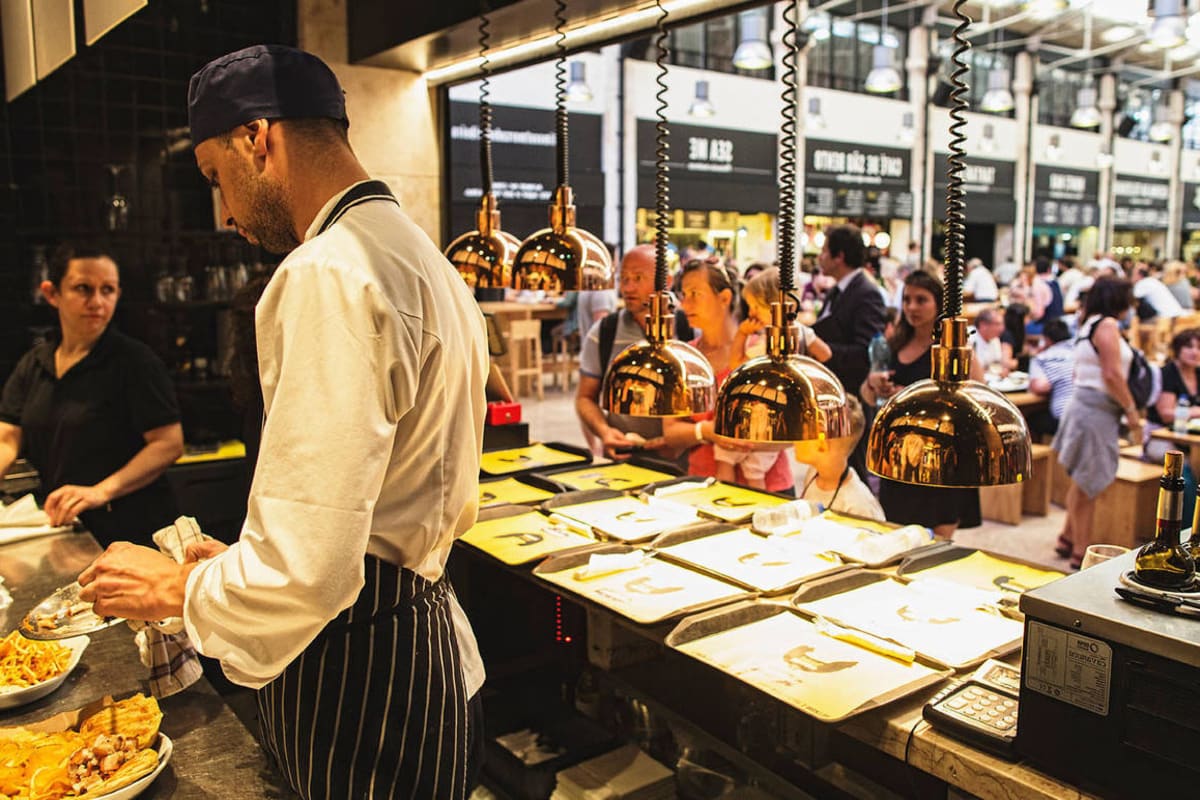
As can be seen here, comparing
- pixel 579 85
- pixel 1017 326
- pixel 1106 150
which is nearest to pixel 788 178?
pixel 1017 326

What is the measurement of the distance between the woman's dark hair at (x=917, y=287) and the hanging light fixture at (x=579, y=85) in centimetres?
740

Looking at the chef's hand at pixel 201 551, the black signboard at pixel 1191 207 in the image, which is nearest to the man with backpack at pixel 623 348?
the chef's hand at pixel 201 551

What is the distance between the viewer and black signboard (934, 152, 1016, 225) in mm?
17812

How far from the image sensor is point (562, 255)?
274 cm

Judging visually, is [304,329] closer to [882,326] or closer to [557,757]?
[557,757]

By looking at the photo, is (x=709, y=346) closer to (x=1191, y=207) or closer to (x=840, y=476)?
(x=840, y=476)

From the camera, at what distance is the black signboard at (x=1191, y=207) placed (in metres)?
24.6

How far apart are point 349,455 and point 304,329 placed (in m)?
0.18

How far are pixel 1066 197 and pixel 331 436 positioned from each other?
2226 centimetres

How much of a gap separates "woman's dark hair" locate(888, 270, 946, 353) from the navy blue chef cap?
11.1 feet

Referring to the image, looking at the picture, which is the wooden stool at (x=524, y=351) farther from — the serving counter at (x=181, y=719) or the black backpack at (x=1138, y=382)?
the serving counter at (x=181, y=719)

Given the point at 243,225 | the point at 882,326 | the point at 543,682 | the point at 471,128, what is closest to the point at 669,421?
the point at 543,682

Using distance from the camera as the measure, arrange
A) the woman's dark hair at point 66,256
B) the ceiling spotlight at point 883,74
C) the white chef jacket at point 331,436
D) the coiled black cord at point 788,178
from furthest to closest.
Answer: the ceiling spotlight at point 883,74, the woman's dark hair at point 66,256, the coiled black cord at point 788,178, the white chef jacket at point 331,436

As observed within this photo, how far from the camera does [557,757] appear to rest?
2701mm
